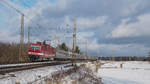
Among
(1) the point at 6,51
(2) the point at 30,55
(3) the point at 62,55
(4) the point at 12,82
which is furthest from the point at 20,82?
(3) the point at 62,55

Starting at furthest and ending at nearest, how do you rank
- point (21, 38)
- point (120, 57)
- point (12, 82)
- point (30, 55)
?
1. point (120, 57)
2. point (30, 55)
3. point (21, 38)
4. point (12, 82)

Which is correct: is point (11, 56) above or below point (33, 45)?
below

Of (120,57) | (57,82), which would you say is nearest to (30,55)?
(57,82)

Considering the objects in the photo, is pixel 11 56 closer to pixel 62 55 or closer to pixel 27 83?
pixel 62 55

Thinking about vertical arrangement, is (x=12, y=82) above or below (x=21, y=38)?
below

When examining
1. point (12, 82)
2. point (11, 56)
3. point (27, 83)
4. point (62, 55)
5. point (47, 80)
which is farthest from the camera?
point (62, 55)

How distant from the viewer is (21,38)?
79.0 ft

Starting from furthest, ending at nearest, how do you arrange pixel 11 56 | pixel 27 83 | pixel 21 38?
1. pixel 11 56
2. pixel 21 38
3. pixel 27 83

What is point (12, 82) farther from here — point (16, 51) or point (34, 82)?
point (16, 51)

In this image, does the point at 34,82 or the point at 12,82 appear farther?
the point at 34,82

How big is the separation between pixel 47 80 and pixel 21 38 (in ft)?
58.8

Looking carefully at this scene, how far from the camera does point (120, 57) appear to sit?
139875 mm


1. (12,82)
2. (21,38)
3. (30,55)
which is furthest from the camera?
(30,55)

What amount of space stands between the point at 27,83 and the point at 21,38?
747 inches
